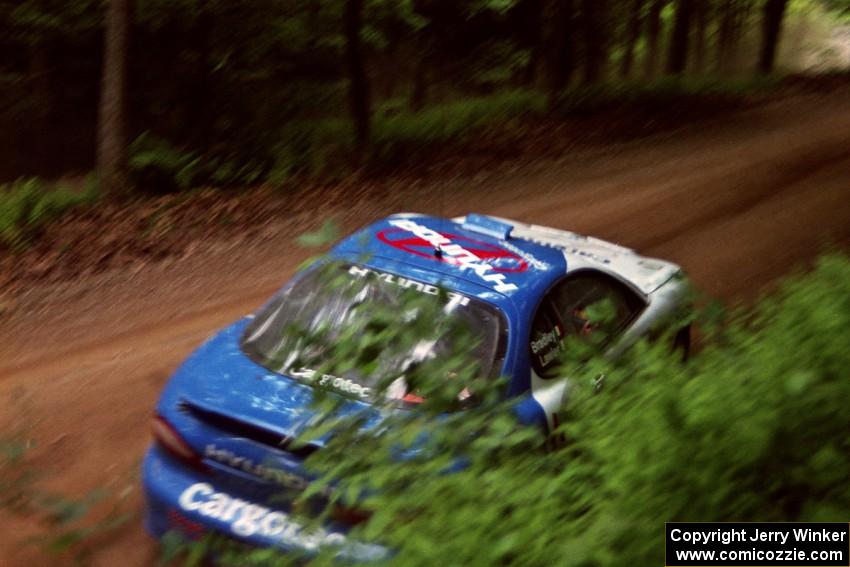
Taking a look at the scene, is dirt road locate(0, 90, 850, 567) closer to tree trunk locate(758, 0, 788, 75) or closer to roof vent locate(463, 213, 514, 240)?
roof vent locate(463, 213, 514, 240)

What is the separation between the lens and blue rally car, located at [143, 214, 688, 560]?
4.43 meters

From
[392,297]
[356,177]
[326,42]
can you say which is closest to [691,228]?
[356,177]

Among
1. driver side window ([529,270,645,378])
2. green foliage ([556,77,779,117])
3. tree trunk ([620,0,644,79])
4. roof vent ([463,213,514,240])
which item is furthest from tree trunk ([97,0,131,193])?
tree trunk ([620,0,644,79])

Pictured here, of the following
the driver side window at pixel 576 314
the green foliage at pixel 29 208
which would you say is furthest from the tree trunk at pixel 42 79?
the driver side window at pixel 576 314

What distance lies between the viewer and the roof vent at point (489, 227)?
617 centimetres

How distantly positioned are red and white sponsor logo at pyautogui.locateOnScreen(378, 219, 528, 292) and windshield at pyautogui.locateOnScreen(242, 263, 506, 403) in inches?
11.5

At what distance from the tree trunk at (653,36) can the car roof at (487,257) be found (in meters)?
24.7

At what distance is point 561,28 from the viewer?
63.3 ft

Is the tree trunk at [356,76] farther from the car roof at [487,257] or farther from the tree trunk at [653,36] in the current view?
the tree trunk at [653,36]

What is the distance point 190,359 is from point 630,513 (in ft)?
9.35

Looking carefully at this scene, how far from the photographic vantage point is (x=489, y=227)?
6227mm

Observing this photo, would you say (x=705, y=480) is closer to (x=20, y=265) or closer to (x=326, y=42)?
(x=20, y=265)

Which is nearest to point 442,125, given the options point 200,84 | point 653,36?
point 200,84

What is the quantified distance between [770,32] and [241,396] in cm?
2686
